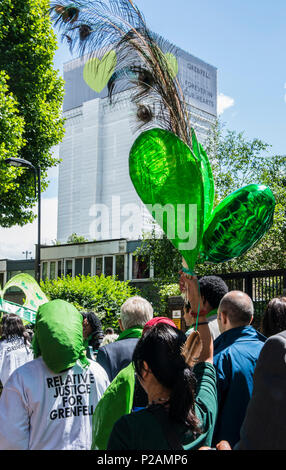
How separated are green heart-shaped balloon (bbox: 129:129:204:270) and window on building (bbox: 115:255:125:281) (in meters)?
32.6

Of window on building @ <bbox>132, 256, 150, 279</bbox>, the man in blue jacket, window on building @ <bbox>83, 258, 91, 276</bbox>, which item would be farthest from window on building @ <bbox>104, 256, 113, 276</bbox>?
the man in blue jacket

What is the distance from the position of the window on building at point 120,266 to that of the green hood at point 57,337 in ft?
107

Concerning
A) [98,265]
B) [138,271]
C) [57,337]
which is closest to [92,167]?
[98,265]

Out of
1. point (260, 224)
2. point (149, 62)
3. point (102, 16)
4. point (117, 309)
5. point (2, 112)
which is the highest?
point (2, 112)

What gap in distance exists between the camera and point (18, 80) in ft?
47.6

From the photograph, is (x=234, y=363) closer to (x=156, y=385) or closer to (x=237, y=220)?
(x=237, y=220)

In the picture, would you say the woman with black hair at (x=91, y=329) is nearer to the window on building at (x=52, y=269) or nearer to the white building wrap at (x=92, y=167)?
the window on building at (x=52, y=269)

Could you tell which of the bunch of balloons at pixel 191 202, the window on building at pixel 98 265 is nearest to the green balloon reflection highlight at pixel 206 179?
the bunch of balloons at pixel 191 202

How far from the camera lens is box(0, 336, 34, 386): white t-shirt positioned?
5199mm

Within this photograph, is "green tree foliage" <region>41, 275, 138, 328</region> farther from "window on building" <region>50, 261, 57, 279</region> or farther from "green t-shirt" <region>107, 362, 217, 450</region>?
"window on building" <region>50, 261, 57, 279</region>

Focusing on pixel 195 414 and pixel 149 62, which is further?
pixel 149 62
